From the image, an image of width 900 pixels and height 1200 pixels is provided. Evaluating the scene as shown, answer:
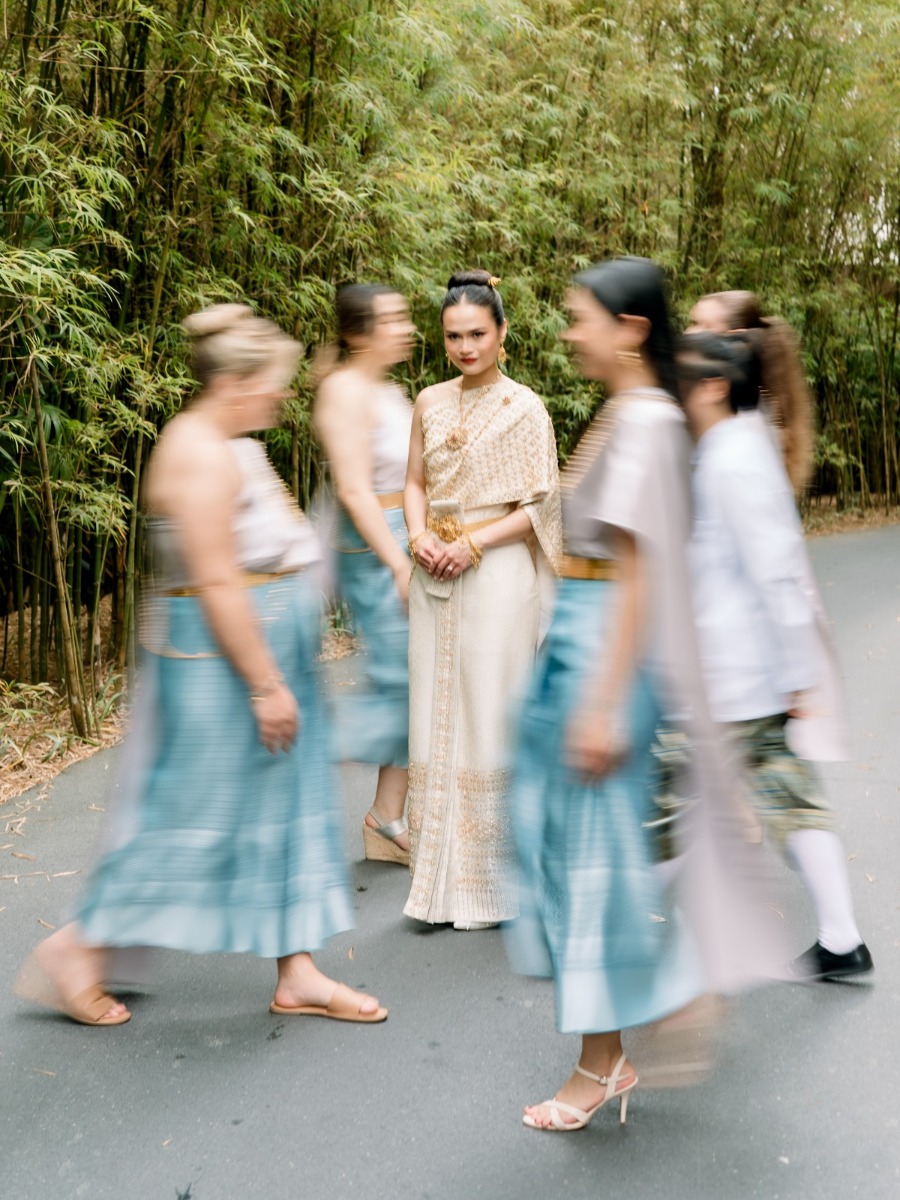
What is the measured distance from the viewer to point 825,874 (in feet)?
8.40

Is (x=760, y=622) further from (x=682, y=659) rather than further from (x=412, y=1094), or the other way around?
(x=412, y=1094)

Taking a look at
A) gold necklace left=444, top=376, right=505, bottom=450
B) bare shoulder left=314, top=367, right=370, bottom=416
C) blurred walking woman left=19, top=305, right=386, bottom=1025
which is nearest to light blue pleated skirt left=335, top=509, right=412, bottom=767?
bare shoulder left=314, top=367, right=370, bottom=416

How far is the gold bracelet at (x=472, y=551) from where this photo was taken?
287cm

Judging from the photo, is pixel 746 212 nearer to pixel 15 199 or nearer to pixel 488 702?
pixel 15 199

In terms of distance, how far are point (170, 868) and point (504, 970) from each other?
2.92ft

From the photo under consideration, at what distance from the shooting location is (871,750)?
457 cm

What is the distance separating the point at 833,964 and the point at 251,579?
5.20ft

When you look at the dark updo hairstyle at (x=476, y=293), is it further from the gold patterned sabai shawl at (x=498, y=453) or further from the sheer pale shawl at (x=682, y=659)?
the sheer pale shawl at (x=682, y=659)

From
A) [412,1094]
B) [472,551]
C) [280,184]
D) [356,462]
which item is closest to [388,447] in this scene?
[356,462]

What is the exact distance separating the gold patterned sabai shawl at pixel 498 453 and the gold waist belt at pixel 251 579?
0.67 m

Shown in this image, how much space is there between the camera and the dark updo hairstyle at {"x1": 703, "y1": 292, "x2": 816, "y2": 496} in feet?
9.46

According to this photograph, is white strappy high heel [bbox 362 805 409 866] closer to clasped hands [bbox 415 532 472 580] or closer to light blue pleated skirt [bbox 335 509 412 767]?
light blue pleated skirt [bbox 335 509 412 767]

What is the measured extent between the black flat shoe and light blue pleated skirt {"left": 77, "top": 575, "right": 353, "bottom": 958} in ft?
3.78

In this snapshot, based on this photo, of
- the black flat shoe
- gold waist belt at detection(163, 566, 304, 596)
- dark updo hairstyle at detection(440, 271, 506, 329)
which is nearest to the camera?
gold waist belt at detection(163, 566, 304, 596)
